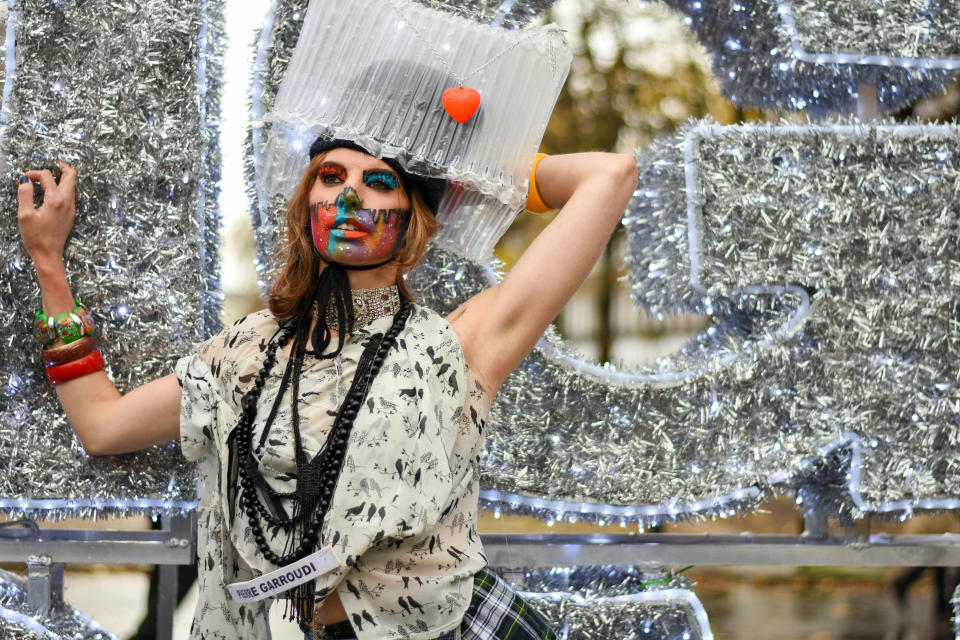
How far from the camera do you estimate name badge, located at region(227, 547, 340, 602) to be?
147 centimetres

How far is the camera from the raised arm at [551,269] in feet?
5.42

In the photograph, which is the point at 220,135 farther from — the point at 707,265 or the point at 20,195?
the point at 707,265

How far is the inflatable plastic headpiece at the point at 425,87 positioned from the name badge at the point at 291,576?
680 millimetres

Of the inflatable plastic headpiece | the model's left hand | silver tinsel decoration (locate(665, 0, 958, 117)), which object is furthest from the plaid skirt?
silver tinsel decoration (locate(665, 0, 958, 117))

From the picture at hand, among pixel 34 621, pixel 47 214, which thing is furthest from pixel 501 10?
pixel 34 621

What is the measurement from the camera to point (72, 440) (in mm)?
2094

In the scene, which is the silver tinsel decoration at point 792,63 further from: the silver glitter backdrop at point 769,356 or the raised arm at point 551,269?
the raised arm at point 551,269

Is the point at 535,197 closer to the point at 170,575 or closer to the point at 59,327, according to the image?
the point at 59,327

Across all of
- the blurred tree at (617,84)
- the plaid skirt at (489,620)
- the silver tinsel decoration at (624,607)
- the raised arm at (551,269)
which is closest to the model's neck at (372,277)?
the raised arm at (551,269)

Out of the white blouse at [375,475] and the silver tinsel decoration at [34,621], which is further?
the silver tinsel decoration at [34,621]

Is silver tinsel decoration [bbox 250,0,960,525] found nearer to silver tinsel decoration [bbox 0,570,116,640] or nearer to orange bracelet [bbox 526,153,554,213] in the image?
orange bracelet [bbox 526,153,554,213]

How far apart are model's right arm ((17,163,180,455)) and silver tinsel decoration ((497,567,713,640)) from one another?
89 cm

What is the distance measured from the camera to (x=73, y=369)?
196cm

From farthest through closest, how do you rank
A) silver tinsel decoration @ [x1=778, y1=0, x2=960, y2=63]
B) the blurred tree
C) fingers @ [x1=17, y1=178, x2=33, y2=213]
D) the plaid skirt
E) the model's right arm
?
1. the blurred tree
2. silver tinsel decoration @ [x1=778, y1=0, x2=960, y2=63]
3. fingers @ [x1=17, y1=178, x2=33, y2=213]
4. the model's right arm
5. the plaid skirt
